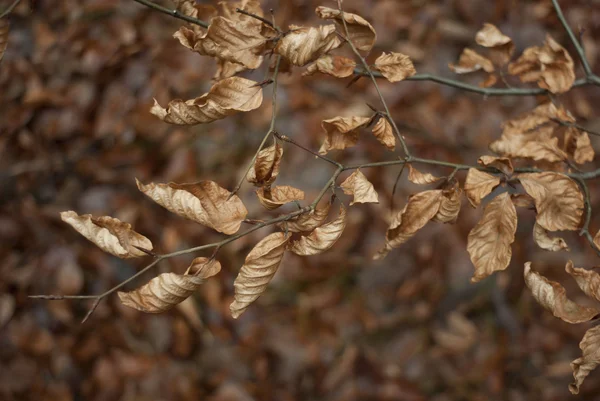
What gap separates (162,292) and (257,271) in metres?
0.09

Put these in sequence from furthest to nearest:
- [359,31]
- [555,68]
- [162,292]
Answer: [555,68] → [359,31] → [162,292]

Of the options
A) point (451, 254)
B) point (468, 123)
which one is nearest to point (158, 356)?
point (451, 254)

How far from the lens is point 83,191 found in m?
1.33

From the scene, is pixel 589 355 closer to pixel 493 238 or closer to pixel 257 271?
pixel 493 238

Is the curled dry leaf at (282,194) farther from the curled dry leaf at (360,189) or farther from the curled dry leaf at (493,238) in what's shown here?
the curled dry leaf at (493,238)

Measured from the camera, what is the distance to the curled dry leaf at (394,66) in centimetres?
63

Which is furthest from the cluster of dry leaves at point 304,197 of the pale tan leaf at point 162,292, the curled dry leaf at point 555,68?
the curled dry leaf at point 555,68

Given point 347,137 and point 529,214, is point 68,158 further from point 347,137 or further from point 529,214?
point 529,214

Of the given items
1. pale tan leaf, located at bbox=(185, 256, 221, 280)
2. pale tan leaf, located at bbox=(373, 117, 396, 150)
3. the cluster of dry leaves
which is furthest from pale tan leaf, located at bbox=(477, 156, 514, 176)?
pale tan leaf, located at bbox=(185, 256, 221, 280)

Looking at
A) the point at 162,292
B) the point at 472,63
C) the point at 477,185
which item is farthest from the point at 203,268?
the point at 472,63

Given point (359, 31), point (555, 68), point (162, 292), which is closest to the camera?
point (162, 292)

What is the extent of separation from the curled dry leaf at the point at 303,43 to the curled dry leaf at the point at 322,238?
0.16 m

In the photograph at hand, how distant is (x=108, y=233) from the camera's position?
21.7 inches

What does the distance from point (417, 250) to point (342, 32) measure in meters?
0.87
